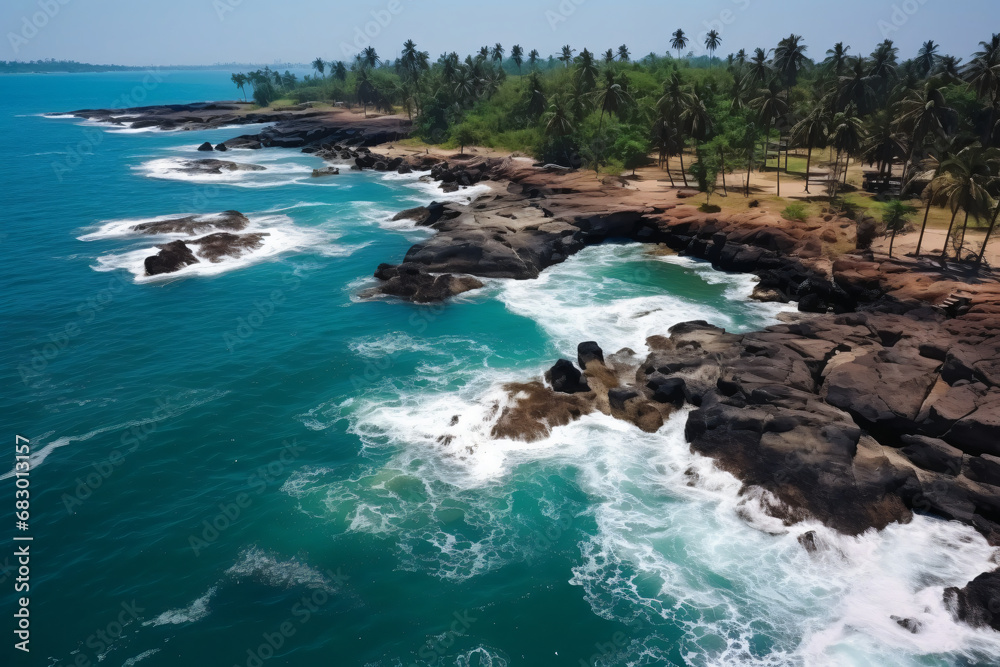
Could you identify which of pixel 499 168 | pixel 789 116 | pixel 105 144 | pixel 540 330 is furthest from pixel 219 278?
pixel 105 144

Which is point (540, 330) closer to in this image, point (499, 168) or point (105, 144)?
point (499, 168)

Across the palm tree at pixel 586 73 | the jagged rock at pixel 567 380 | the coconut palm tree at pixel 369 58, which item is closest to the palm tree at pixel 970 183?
the jagged rock at pixel 567 380

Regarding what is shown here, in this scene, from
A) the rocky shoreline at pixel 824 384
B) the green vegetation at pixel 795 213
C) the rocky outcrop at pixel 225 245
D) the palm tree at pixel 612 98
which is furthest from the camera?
the palm tree at pixel 612 98

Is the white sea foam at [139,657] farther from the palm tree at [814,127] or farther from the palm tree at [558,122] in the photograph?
the palm tree at [558,122]

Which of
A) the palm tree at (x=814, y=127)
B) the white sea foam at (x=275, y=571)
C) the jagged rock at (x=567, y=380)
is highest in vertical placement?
the palm tree at (x=814, y=127)

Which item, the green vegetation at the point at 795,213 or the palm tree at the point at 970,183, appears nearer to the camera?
the palm tree at the point at 970,183

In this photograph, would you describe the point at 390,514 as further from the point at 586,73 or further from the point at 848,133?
the point at 586,73

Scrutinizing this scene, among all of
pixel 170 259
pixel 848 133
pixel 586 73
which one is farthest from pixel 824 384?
pixel 586 73
